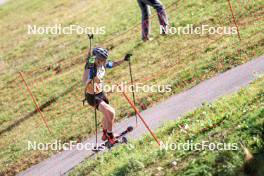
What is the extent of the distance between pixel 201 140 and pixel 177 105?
6.20m

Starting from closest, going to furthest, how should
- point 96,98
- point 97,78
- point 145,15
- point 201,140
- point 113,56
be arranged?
point 201,140 < point 97,78 < point 96,98 < point 145,15 < point 113,56

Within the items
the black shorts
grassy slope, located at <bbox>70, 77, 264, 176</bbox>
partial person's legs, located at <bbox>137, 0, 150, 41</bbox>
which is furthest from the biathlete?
partial person's legs, located at <bbox>137, 0, 150, 41</bbox>

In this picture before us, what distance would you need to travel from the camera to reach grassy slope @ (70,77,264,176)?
38.1 feet

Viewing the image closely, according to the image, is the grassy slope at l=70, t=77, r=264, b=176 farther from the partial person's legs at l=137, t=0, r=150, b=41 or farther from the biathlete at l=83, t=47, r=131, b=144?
the partial person's legs at l=137, t=0, r=150, b=41

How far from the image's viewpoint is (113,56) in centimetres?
2883

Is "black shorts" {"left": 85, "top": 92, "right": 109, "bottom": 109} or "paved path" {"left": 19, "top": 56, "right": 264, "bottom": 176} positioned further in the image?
"paved path" {"left": 19, "top": 56, "right": 264, "bottom": 176}

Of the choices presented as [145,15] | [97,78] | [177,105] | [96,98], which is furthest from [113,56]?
[97,78]

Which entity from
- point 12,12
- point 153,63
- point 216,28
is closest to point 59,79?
point 153,63

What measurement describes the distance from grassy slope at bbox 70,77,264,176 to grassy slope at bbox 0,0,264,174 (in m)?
4.76

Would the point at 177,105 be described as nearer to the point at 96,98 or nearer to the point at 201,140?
the point at 96,98

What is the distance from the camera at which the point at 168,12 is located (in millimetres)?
31812

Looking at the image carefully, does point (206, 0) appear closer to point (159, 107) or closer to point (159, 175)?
point (159, 107)

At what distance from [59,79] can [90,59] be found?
13.8 m

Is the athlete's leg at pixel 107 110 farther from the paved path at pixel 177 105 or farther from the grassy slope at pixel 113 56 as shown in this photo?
the grassy slope at pixel 113 56
